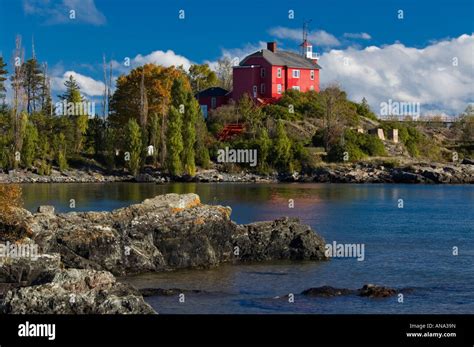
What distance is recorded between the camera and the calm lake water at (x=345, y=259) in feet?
78.4

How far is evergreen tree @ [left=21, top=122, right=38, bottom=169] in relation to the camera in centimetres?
9100

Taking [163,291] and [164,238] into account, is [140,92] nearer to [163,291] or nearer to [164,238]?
[164,238]

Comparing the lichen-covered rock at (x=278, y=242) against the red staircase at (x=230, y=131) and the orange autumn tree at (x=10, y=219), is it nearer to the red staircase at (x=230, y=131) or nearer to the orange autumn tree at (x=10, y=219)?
the orange autumn tree at (x=10, y=219)

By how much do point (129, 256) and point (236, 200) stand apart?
33.3m

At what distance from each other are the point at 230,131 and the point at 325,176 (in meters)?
16.4

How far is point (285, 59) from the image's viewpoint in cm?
10438

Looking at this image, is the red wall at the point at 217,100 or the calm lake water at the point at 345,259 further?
the red wall at the point at 217,100

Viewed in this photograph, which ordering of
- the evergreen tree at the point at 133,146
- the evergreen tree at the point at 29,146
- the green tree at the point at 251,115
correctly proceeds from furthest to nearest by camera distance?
the green tree at the point at 251,115, the evergreen tree at the point at 133,146, the evergreen tree at the point at 29,146

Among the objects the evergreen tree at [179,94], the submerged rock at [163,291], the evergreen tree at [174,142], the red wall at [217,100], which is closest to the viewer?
the submerged rock at [163,291]

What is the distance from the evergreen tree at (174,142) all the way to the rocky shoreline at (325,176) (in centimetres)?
138

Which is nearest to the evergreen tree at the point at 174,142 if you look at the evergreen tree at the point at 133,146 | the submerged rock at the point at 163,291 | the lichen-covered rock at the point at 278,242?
the evergreen tree at the point at 133,146

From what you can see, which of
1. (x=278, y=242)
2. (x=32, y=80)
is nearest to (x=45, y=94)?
(x=32, y=80)
